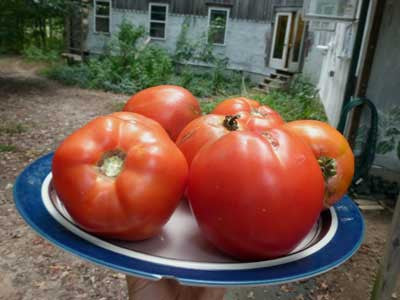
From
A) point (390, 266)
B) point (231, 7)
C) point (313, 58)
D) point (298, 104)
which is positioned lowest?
point (298, 104)

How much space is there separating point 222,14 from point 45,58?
521 cm

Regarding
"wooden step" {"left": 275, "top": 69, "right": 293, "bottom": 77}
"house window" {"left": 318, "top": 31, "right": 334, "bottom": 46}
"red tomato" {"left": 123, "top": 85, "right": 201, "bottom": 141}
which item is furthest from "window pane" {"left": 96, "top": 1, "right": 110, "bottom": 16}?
"red tomato" {"left": 123, "top": 85, "right": 201, "bottom": 141}

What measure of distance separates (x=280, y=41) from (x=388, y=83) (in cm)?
791

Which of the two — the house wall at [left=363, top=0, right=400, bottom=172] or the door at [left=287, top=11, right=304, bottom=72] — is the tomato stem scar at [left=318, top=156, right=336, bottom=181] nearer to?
the house wall at [left=363, top=0, right=400, bottom=172]

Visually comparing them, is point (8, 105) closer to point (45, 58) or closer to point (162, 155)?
point (45, 58)

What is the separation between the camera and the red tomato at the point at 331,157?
754mm

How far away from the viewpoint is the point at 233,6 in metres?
11.3

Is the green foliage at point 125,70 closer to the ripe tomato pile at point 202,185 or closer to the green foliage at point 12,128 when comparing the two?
the green foliage at point 12,128

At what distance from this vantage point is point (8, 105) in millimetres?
6328

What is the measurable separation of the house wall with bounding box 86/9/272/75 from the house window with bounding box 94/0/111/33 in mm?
266

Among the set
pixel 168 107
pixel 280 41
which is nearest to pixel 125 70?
pixel 280 41

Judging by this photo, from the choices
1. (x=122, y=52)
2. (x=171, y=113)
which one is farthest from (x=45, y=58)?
(x=171, y=113)

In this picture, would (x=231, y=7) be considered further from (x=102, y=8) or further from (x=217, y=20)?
(x=102, y=8)

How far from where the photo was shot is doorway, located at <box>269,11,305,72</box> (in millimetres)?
10641
